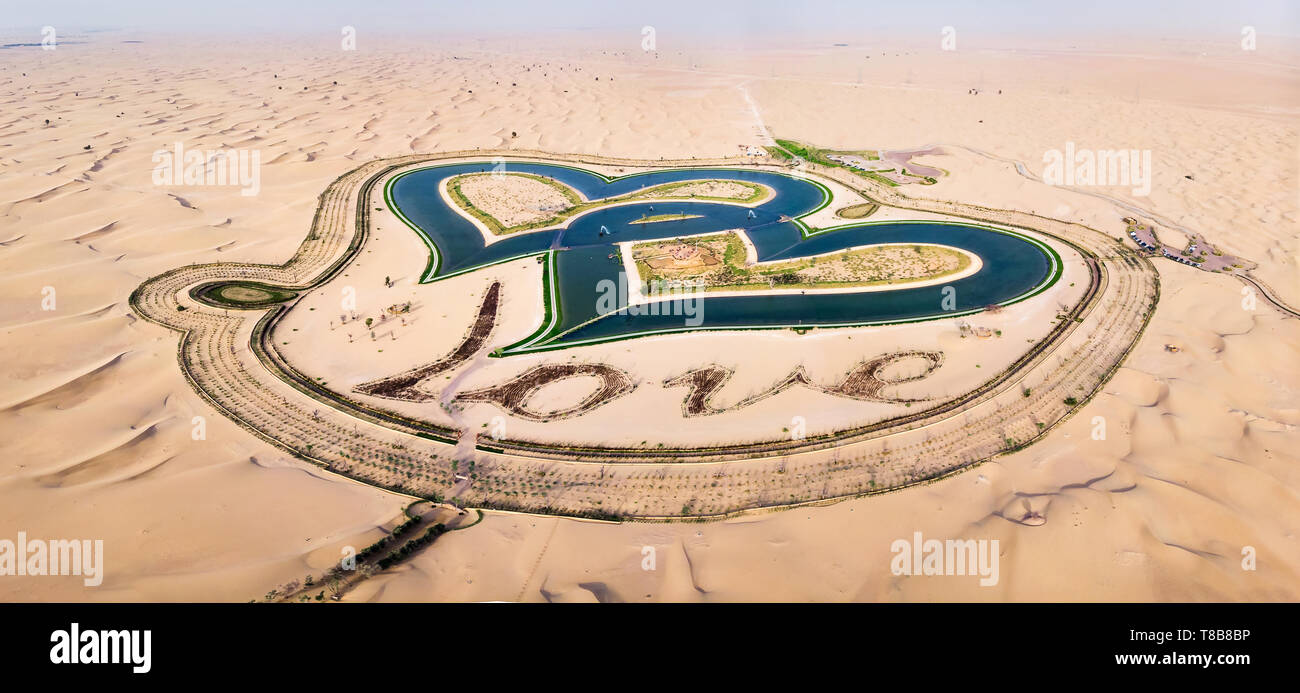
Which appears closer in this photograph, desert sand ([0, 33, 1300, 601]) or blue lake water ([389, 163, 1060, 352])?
desert sand ([0, 33, 1300, 601])

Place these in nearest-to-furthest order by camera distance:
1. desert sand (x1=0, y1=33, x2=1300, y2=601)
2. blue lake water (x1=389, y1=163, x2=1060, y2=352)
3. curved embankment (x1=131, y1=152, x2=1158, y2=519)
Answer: desert sand (x1=0, y1=33, x2=1300, y2=601)
curved embankment (x1=131, y1=152, x2=1158, y2=519)
blue lake water (x1=389, y1=163, x2=1060, y2=352)

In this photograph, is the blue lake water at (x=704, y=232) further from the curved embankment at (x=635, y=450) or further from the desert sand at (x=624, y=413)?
the curved embankment at (x=635, y=450)

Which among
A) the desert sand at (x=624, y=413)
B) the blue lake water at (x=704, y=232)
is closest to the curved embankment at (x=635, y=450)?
the desert sand at (x=624, y=413)

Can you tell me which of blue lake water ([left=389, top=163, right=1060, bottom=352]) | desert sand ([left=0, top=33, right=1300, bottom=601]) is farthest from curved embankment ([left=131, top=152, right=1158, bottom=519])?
blue lake water ([left=389, top=163, right=1060, bottom=352])

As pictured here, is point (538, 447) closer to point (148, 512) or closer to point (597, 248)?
point (148, 512)

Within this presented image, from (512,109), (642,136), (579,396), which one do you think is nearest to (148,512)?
(579,396)

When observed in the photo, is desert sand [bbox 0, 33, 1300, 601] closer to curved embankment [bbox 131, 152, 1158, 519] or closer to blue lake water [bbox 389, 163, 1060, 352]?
curved embankment [bbox 131, 152, 1158, 519]
